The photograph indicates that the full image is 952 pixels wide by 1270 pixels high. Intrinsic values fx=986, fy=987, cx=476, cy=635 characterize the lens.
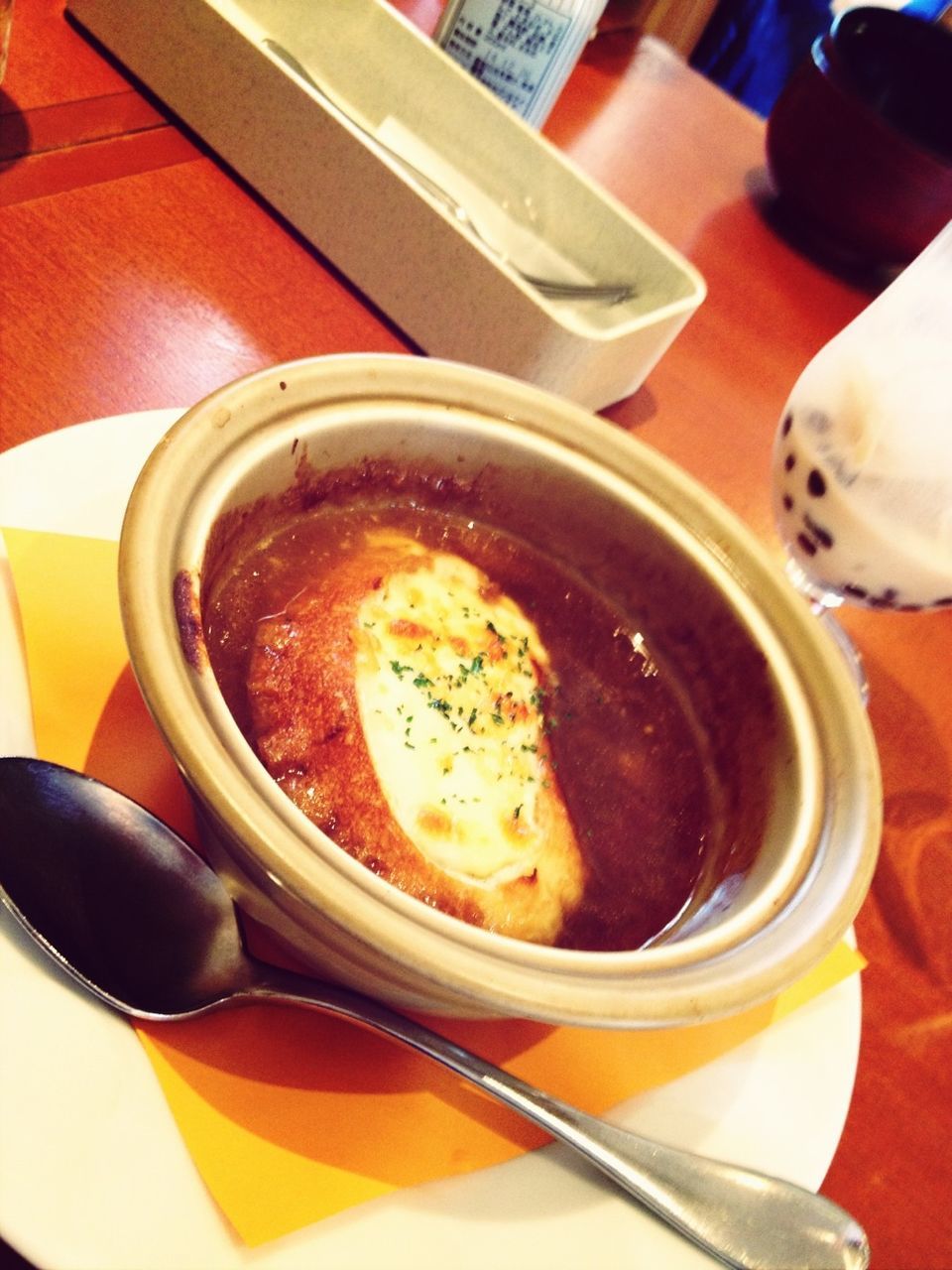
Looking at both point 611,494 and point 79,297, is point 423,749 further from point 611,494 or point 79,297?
point 79,297

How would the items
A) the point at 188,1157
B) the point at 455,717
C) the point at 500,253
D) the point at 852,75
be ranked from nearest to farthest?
the point at 188,1157, the point at 455,717, the point at 500,253, the point at 852,75

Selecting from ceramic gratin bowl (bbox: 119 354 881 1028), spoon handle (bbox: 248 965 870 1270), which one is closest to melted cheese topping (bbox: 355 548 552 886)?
Answer: ceramic gratin bowl (bbox: 119 354 881 1028)

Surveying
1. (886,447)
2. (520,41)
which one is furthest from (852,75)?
(886,447)

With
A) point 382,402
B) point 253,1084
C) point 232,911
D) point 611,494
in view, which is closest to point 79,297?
point 382,402

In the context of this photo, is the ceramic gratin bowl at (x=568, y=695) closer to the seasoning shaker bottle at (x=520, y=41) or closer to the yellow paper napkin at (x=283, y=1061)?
the yellow paper napkin at (x=283, y=1061)

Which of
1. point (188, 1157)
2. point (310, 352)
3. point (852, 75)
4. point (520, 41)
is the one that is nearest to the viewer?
point (188, 1157)

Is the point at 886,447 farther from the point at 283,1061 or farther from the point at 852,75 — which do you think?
the point at 852,75
